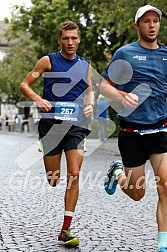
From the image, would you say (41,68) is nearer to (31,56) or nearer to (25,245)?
(25,245)

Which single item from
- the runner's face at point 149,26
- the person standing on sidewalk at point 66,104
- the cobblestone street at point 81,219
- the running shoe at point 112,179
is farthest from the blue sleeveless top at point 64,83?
the cobblestone street at point 81,219

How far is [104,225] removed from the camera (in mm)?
7312

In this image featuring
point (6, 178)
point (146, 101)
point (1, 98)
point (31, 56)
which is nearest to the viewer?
point (146, 101)

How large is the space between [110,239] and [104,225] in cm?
88

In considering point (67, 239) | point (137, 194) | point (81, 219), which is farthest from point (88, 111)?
point (81, 219)

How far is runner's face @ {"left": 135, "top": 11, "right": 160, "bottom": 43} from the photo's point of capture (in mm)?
5738

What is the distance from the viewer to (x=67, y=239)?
616cm

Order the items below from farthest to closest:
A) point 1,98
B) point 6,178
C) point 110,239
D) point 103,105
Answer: point 1,98, point 103,105, point 6,178, point 110,239

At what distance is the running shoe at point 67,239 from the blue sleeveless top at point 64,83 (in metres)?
1.08

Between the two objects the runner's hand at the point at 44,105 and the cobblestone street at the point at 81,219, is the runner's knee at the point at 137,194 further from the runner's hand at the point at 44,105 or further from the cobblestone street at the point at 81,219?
the runner's hand at the point at 44,105

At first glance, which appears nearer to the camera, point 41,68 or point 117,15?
point 41,68

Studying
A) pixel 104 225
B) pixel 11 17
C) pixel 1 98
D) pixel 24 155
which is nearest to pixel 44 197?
pixel 104 225

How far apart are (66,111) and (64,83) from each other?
0.29m

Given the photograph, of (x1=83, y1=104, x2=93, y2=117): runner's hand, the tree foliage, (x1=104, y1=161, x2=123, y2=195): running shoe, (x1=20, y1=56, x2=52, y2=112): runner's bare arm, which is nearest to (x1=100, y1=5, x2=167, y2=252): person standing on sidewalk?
(x1=83, y1=104, x2=93, y2=117): runner's hand
